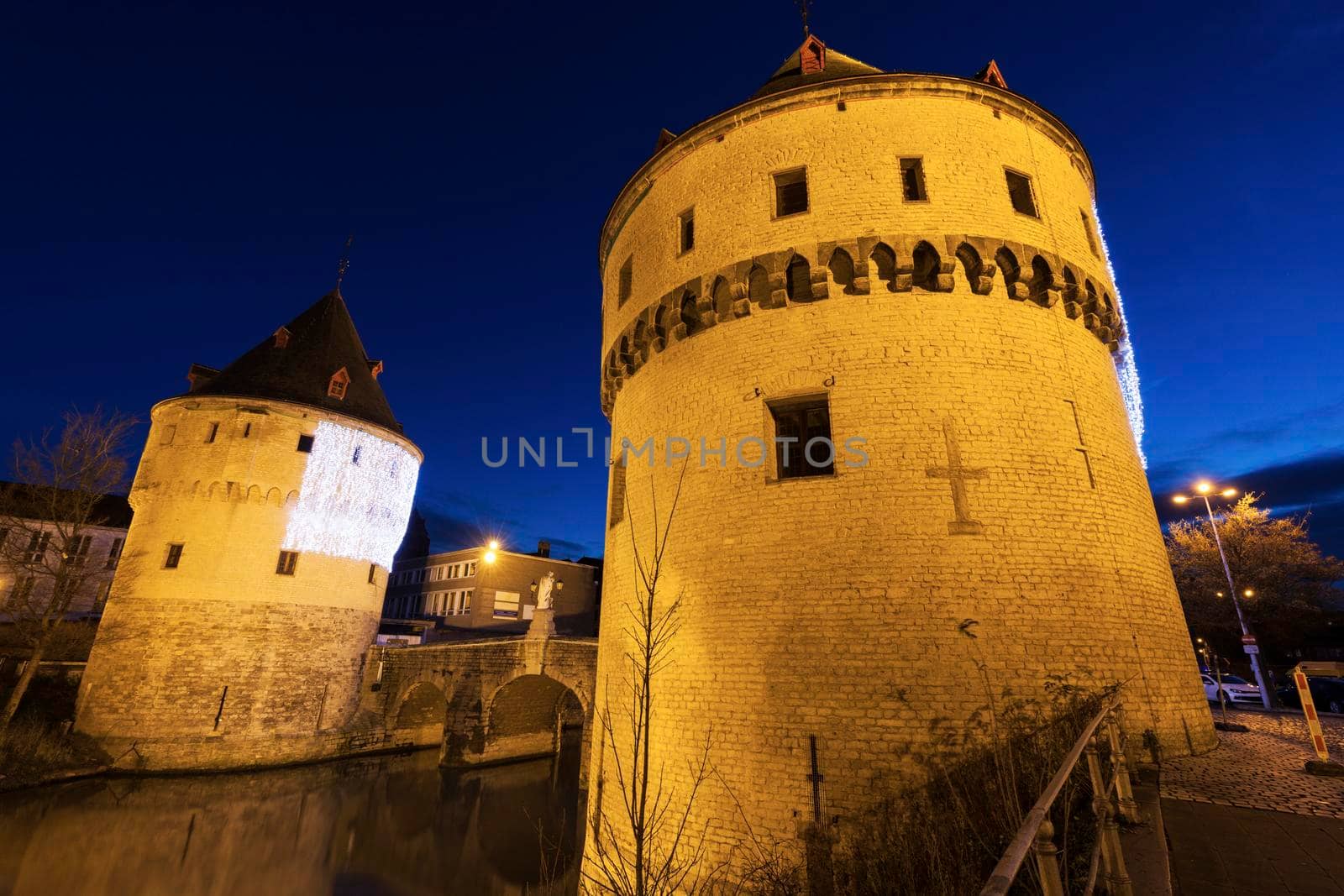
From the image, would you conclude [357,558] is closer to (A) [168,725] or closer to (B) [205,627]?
(B) [205,627]

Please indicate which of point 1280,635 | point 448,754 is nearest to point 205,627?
point 448,754

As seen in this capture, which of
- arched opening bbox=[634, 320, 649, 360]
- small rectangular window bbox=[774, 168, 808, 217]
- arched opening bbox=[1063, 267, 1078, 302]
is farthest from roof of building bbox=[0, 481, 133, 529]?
arched opening bbox=[1063, 267, 1078, 302]

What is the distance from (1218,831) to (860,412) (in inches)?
207

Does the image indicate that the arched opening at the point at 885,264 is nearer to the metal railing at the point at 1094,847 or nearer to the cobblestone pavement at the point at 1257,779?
the metal railing at the point at 1094,847

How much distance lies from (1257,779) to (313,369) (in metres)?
29.0

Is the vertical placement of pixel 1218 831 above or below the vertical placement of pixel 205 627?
below

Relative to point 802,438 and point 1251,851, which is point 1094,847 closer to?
point 1251,851

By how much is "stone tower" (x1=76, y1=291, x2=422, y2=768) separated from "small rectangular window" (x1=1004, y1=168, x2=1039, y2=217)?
2368 cm

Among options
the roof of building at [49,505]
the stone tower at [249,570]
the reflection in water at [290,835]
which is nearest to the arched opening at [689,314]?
the reflection in water at [290,835]

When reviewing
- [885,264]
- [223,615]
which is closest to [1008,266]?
[885,264]


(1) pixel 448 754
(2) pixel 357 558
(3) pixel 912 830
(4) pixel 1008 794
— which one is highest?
(2) pixel 357 558

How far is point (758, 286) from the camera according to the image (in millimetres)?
9508

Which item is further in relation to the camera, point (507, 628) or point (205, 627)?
point (507, 628)

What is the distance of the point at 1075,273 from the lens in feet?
30.7
